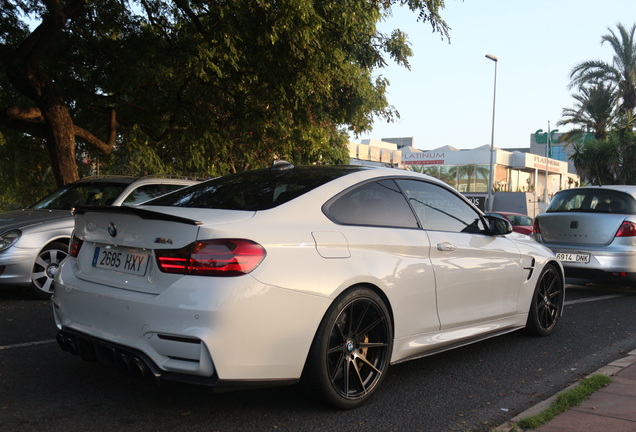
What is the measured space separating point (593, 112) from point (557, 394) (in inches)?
1412

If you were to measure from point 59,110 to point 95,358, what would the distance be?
9.35 meters

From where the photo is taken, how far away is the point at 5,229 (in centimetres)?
725

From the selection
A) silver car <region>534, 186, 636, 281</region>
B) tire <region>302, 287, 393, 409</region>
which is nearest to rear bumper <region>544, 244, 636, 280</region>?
silver car <region>534, 186, 636, 281</region>

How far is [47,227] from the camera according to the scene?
24.5 feet

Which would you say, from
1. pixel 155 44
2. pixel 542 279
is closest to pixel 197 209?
pixel 542 279

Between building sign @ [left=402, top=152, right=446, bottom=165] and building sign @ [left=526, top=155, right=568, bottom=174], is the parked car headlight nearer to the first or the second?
building sign @ [left=402, top=152, right=446, bottom=165]

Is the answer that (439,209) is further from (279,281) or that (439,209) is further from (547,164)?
(547,164)

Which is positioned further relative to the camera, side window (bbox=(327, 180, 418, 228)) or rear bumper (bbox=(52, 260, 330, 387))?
side window (bbox=(327, 180, 418, 228))

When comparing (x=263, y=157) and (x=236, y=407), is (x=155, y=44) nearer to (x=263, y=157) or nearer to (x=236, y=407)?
(x=263, y=157)

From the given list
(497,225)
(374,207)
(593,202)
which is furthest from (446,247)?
(593,202)

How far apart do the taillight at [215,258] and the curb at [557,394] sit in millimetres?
1648

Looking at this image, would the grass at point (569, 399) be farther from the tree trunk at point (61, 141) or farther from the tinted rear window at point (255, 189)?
the tree trunk at point (61, 141)

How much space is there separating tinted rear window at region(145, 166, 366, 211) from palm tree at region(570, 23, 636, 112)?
34.3m

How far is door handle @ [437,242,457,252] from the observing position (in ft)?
15.3
